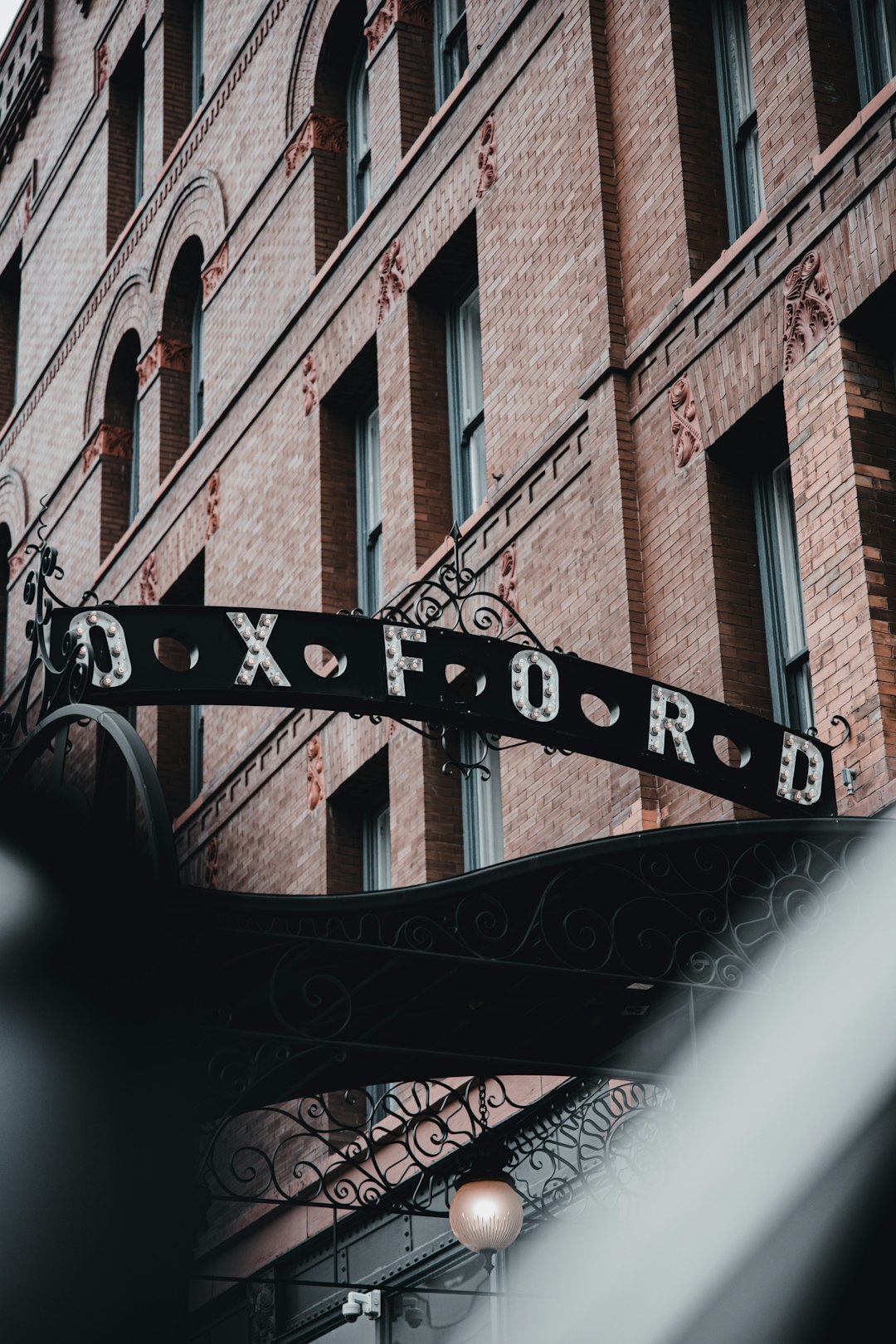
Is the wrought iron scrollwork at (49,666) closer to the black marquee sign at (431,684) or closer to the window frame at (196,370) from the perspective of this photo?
the black marquee sign at (431,684)

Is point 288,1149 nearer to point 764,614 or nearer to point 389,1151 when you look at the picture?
point 389,1151

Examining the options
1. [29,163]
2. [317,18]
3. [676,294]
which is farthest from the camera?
[29,163]

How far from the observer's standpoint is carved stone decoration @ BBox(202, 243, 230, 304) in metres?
23.8

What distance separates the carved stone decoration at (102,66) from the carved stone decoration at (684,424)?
18.3 m

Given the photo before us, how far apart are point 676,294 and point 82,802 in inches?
270

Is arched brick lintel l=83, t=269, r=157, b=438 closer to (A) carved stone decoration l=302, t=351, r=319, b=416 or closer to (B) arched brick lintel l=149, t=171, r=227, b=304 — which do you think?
(B) arched brick lintel l=149, t=171, r=227, b=304

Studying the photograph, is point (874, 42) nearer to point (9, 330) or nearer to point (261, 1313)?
point (261, 1313)

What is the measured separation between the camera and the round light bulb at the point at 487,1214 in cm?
1085

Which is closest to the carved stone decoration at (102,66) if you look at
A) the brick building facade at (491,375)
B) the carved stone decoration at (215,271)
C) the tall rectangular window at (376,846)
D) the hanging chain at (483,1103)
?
the brick building facade at (491,375)

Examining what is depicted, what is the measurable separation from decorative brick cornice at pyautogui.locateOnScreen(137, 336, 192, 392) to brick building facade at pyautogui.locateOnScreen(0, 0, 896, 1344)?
9 cm

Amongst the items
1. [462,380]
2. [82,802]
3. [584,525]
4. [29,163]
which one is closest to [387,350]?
[462,380]

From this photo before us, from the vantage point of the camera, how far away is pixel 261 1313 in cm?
1828

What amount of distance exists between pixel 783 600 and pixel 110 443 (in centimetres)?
1576

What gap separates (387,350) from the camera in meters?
18.9
